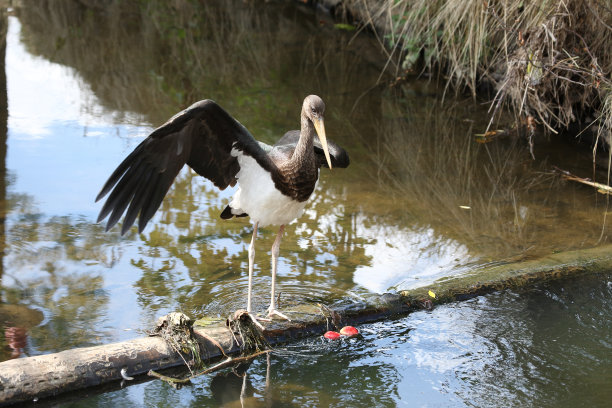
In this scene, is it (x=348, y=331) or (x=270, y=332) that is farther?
(x=348, y=331)

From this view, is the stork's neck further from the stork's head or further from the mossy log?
the mossy log

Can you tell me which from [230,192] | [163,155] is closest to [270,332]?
[163,155]

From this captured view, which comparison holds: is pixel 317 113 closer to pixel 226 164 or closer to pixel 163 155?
pixel 226 164

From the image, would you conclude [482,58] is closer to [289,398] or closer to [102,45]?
[102,45]

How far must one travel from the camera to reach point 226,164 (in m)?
4.07

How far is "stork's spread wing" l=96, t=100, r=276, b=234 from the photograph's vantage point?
11.8ft

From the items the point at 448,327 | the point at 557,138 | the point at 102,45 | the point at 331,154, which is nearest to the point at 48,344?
the point at 331,154

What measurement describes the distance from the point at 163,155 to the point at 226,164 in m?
0.45

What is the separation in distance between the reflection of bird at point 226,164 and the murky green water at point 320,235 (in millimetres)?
594

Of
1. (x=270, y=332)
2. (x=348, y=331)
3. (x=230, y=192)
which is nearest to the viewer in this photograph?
(x=270, y=332)

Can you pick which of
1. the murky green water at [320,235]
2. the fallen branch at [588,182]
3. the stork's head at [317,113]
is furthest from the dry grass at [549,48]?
the stork's head at [317,113]

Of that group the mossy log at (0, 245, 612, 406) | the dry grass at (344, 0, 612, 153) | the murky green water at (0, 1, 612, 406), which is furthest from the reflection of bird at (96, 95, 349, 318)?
the dry grass at (344, 0, 612, 153)

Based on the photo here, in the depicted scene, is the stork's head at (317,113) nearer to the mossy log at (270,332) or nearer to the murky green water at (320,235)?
the mossy log at (270,332)

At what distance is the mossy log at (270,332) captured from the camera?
3.33 m
